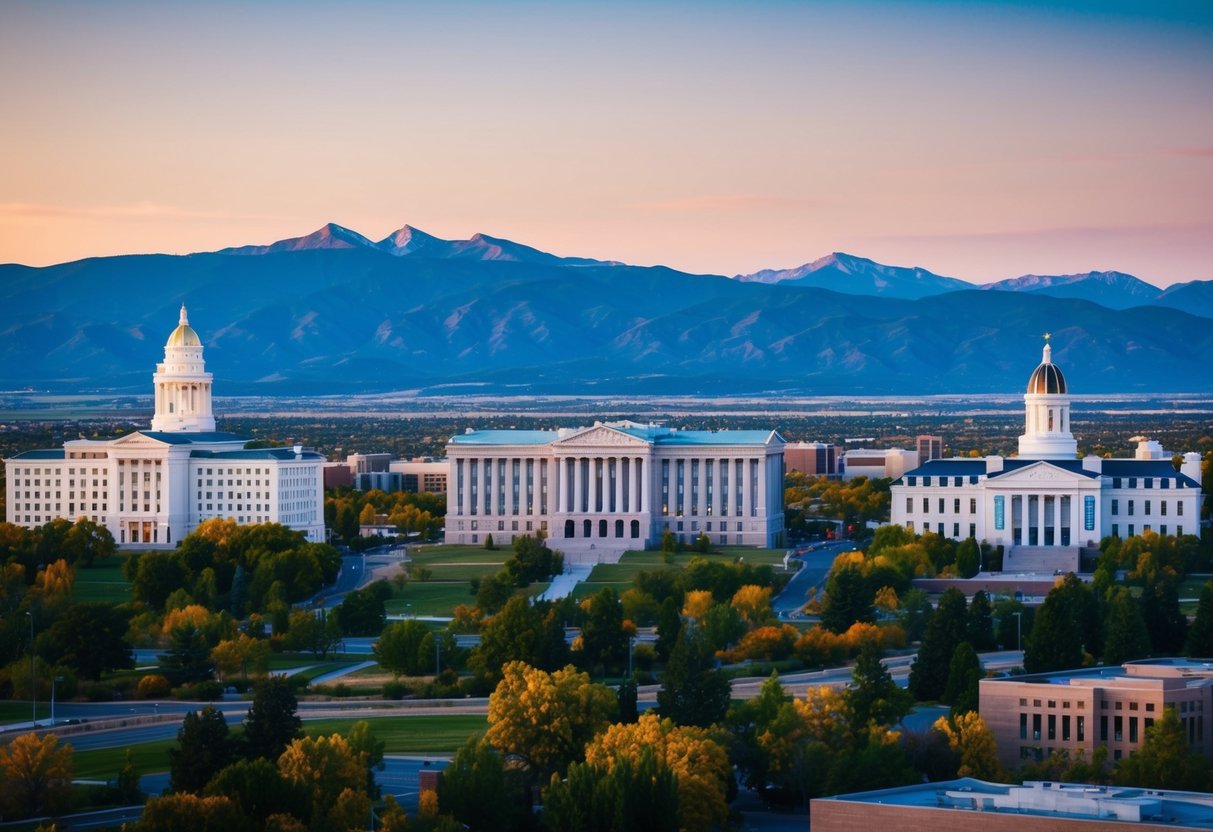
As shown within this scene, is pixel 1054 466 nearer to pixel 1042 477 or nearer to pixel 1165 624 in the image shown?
pixel 1042 477

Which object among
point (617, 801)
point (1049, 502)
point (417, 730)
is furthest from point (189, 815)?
point (1049, 502)

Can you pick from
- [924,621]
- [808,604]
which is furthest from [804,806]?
[808,604]

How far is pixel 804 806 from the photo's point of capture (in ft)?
314

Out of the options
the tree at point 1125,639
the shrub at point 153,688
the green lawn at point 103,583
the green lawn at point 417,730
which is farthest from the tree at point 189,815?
the green lawn at point 103,583

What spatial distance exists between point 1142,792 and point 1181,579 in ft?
276

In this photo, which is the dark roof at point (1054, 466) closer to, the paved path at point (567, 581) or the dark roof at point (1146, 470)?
the dark roof at point (1146, 470)

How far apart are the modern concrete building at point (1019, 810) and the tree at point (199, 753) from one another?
22625mm

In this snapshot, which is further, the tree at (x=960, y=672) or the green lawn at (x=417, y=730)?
the tree at (x=960, y=672)

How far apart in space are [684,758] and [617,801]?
8.16m

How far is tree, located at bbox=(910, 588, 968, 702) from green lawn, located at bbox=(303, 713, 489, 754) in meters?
17.8

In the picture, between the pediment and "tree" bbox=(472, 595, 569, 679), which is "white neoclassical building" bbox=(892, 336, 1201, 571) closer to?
the pediment

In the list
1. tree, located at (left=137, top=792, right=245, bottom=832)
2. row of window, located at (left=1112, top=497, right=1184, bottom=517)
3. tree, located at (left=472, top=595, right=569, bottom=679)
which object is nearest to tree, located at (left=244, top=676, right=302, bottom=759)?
tree, located at (left=137, top=792, right=245, bottom=832)

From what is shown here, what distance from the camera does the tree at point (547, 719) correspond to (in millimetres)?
97812

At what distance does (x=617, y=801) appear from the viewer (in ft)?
272
